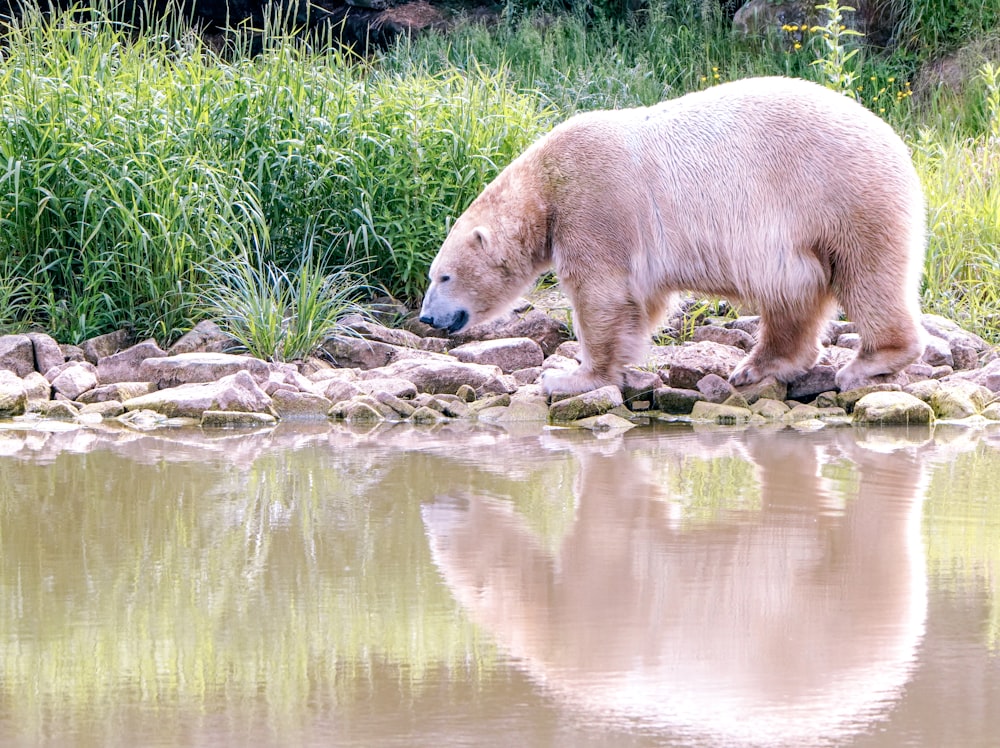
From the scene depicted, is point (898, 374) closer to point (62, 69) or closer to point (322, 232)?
point (322, 232)

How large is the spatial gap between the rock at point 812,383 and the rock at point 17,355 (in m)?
3.50

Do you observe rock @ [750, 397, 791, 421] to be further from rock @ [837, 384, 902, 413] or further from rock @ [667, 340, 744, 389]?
rock @ [667, 340, 744, 389]

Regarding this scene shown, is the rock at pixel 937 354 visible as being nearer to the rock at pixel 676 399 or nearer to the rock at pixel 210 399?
the rock at pixel 676 399

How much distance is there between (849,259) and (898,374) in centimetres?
61

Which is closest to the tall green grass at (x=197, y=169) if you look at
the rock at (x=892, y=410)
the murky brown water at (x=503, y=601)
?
the murky brown water at (x=503, y=601)

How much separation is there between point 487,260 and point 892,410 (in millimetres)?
1802

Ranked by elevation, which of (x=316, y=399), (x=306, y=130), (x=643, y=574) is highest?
(x=306, y=130)

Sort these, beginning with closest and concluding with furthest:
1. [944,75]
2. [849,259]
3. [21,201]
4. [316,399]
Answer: [849,259], [316,399], [21,201], [944,75]

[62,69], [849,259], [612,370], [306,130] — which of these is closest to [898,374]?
[849,259]

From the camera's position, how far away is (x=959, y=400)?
16.7ft

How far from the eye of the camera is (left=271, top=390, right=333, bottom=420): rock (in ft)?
17.6

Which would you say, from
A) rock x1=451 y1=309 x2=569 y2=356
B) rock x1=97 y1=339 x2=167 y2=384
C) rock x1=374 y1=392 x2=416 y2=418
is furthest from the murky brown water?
rock x1=451 y1=309 x2=569 y2=356

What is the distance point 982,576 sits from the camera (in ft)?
8.75

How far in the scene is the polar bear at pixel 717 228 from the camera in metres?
5.02
